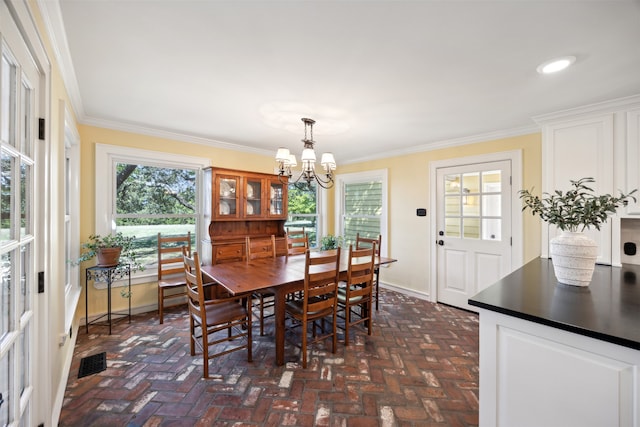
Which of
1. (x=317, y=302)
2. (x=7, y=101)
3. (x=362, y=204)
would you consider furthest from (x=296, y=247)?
(x=7, y=101)

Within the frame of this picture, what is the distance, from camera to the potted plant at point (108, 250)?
109 inches

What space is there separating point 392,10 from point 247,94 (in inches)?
54.0

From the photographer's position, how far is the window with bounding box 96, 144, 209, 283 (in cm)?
307

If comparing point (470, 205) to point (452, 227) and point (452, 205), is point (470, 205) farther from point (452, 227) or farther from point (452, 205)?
point (452, 227)

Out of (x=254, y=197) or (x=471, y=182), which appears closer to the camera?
(x=471, y=182)

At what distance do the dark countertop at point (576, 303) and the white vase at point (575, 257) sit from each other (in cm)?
6

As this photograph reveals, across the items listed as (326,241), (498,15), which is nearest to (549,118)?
(498,15)

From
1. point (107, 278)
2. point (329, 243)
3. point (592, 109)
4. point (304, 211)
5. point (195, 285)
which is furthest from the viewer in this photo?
point (304, 211)

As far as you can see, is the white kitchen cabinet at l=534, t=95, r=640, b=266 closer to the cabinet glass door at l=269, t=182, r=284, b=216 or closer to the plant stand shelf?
the cabinet glass door at l=269, t=182, r=284, b=216

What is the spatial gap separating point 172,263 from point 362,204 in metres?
3.20

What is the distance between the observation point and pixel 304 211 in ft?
16.6

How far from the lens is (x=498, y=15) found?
1371mm

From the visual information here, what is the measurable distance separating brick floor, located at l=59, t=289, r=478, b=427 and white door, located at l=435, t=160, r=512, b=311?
94 centimetres

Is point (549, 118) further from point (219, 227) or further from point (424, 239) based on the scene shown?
point (219, 227)
